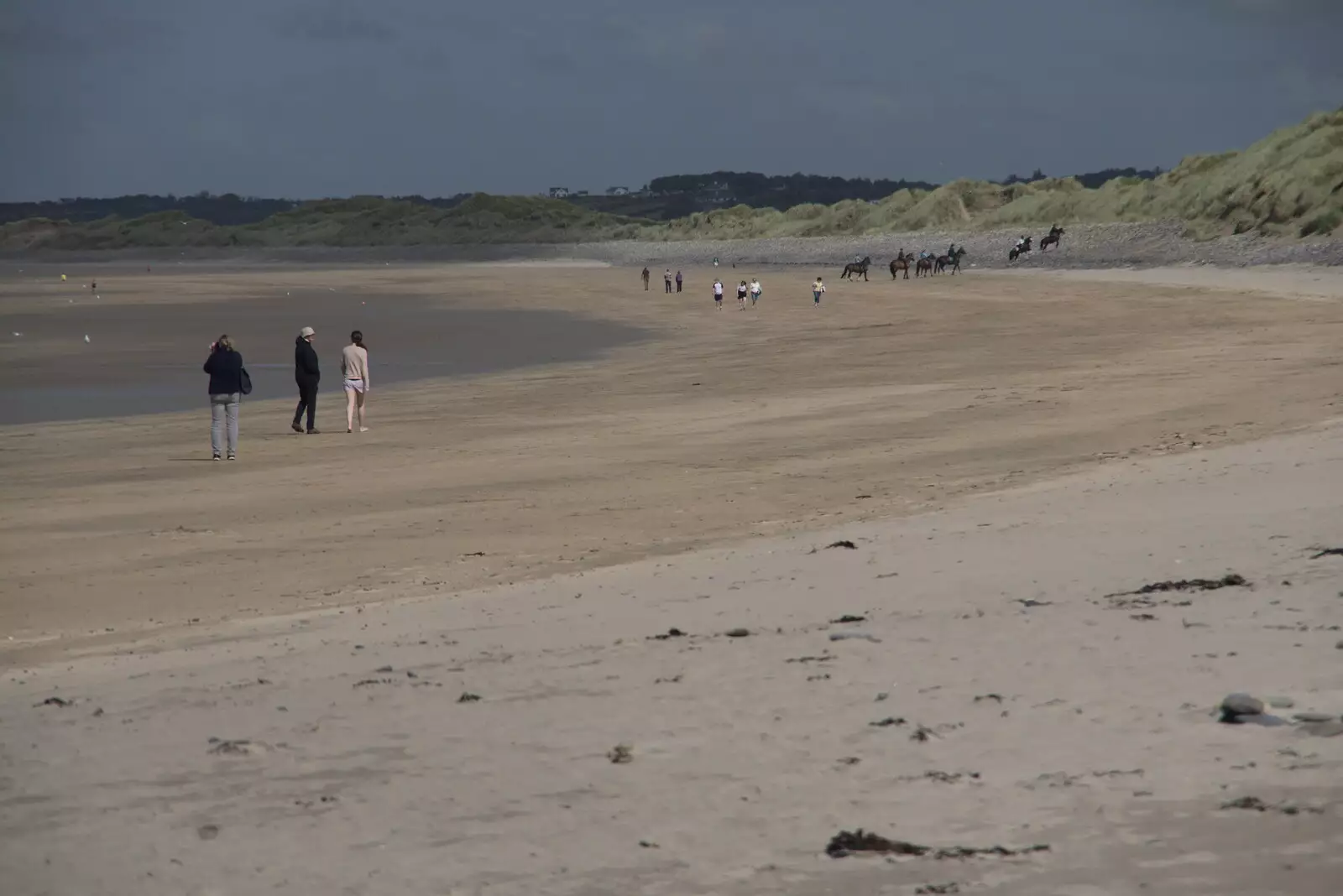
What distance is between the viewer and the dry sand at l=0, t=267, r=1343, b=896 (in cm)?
512

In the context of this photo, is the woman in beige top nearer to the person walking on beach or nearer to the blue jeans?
the person walking on beach

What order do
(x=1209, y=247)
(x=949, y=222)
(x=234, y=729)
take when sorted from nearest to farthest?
(x=234, y=729) → (x=1209, y=247) → (x=949, y=222)

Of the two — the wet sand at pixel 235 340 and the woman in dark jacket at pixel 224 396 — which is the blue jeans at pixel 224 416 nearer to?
the woman in dark jacket at pixel 224 396

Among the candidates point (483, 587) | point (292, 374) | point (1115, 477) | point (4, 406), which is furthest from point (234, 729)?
point (292, 374)

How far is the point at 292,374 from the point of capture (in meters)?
30.5

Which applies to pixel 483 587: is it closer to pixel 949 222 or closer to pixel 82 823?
pixel 82 823

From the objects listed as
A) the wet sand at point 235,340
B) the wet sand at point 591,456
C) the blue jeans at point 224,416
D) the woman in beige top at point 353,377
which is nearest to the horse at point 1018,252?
the wet sand at point 235,340

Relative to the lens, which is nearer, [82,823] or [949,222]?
[82,823]

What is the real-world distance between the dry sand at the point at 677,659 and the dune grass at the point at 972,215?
174 ft

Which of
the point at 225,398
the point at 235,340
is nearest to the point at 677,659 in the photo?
the point at 225,398

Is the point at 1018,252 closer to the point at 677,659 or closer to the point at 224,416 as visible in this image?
the point at 224,416

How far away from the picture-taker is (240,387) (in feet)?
61.4

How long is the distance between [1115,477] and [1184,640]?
619 centimetres

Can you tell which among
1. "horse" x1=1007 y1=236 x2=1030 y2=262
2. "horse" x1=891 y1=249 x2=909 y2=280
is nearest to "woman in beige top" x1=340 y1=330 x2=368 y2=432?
"horse" x1=891 y1=249 x2=909 y2=280
